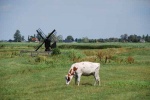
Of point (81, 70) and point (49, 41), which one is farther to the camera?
point (49, 41)

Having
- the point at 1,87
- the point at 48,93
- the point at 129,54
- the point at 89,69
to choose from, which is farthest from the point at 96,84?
the point at 129,54

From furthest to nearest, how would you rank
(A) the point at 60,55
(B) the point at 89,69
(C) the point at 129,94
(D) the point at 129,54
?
(D) the point at 129,54 → (A) the point at 60,55 → (B) the point at 89,69 → (C) the point at 129,94

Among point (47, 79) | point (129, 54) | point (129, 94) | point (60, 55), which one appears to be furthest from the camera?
point (129, 54)

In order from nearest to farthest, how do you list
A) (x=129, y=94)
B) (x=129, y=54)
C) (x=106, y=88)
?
(x=129, y=94) → (x=106, y=88) → (x=129, y=54)

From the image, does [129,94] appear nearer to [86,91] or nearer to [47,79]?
[86,91]

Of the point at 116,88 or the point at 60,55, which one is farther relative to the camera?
the point at 60,55

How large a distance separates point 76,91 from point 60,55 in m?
31.3

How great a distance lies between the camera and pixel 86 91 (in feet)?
64.2

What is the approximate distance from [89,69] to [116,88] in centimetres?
265

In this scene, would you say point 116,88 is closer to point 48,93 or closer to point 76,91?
point 76,91

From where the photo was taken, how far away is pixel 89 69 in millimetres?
22500

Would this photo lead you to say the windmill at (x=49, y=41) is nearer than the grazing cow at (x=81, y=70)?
No

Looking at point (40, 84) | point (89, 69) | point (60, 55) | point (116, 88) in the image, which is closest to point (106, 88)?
point (116, 88)

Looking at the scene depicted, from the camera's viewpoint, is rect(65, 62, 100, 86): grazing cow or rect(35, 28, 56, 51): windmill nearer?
rect(65, 62, 100, 86): grazing cow
